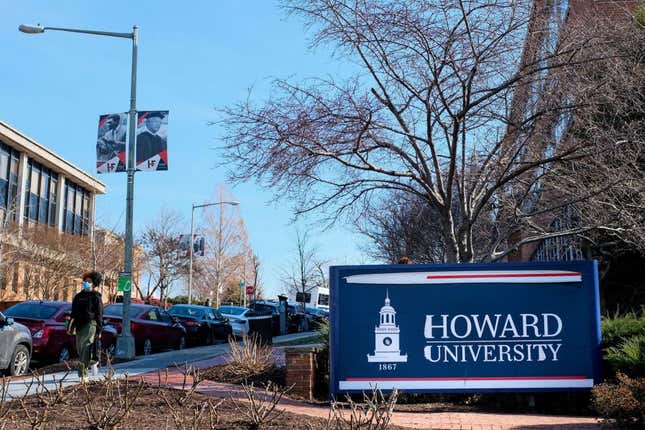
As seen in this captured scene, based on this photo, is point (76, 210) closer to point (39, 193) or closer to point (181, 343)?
point (39, 193)

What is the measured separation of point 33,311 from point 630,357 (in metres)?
12.6

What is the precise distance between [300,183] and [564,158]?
4.31m

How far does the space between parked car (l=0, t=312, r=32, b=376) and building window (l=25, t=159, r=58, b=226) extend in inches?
1139

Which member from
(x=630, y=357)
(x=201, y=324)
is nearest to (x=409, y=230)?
(x=201, y=324)

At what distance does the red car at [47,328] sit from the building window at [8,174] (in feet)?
69.9

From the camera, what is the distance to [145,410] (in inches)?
309

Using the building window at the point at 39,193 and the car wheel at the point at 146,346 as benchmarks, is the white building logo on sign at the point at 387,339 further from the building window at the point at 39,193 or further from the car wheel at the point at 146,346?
the building window at the point at 39,193

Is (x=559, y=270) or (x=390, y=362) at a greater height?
(x=559, y=270)

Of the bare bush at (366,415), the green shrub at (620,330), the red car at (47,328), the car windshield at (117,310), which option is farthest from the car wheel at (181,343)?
the bare bush at (366,415)

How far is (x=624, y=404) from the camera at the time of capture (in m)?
7.62

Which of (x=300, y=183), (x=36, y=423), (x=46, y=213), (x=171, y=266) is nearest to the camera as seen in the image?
(x=36, y=423)

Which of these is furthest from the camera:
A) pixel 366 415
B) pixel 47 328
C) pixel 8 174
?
pixel 8 174

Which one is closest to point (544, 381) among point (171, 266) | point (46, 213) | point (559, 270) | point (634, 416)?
point (559, 270)

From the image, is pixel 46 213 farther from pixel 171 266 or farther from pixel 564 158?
pixel 564 158
